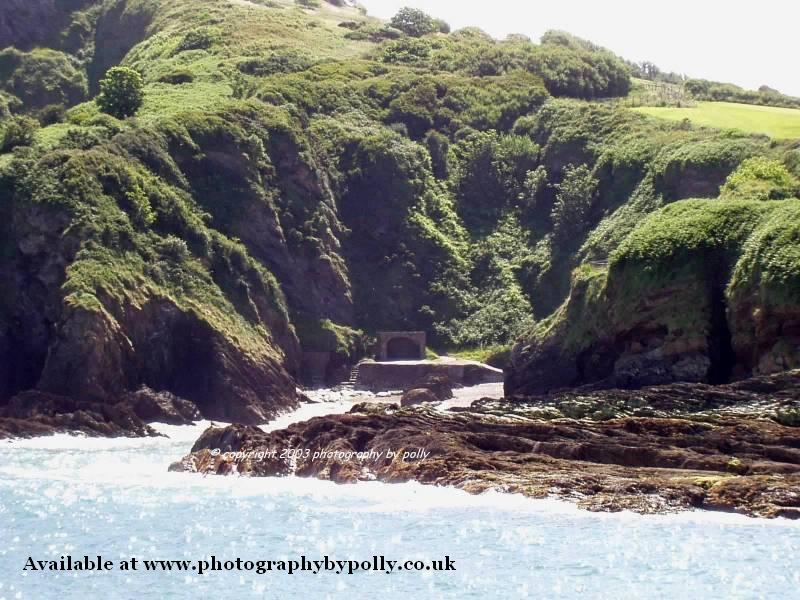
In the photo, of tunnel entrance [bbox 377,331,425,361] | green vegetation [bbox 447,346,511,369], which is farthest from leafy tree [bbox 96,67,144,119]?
green vegetation [bbox 447,346,511,369]

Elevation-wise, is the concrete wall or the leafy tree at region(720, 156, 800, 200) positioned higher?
the leafy tree at region(720, 156, 800, 200)

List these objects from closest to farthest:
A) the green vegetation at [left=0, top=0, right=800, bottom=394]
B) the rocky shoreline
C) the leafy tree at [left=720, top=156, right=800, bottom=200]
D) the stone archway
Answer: the rocky shoreline → the leafy tree at [left=720, top=156, right=800, bottom=200] → the green vegetation at [left=0, top=0, right=800, bottom=394] → the stone archway

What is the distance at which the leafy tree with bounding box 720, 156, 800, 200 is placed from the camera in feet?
245

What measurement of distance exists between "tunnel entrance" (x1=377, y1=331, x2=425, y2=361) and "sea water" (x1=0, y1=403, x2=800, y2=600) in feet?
122

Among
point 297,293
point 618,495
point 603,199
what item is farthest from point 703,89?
point 618,495

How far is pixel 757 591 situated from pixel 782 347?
26.1 metres

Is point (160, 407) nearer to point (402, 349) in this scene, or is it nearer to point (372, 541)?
point (402, 349)

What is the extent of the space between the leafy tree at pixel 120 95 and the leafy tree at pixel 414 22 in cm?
4175

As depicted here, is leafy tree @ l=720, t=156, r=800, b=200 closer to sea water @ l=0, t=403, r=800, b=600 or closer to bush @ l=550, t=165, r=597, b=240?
bush @ l=550, t=165, r=597, b=240

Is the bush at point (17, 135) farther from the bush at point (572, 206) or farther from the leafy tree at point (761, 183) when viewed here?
the leafy tree at point (761, 183)

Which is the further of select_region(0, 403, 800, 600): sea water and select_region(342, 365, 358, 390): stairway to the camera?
select_region(342, 365, 358, 390): stairway

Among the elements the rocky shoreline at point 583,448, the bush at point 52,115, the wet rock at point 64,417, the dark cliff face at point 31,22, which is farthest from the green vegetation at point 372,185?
the rocky shoreline at point 583,448

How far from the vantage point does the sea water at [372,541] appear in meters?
36.0

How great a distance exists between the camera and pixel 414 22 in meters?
139
